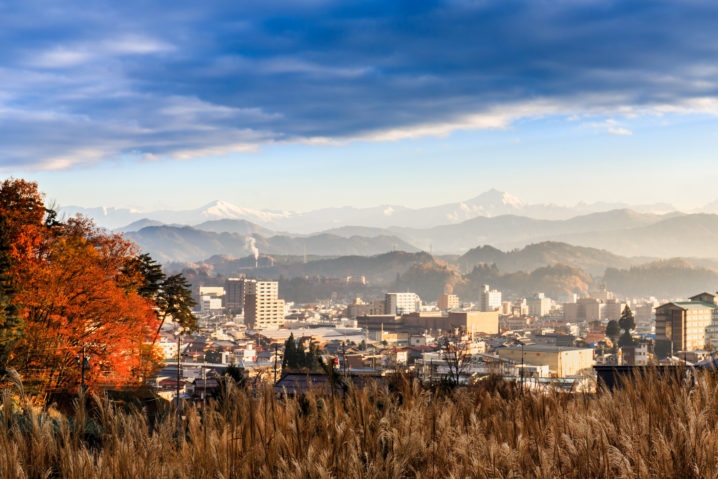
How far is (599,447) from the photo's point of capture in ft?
10.1

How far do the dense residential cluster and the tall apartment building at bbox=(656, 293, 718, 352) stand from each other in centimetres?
9

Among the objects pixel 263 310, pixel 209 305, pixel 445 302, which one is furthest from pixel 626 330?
pixel 209 305

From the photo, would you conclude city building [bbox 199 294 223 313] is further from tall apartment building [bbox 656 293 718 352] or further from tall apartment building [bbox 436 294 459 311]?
tall apartment building [bbox 656 293 718 352]

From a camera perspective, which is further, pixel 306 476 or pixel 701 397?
pixel 701 397

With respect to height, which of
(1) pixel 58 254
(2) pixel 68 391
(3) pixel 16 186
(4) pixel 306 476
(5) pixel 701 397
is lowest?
(2) pixel 68 391

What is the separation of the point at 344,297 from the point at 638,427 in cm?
16609

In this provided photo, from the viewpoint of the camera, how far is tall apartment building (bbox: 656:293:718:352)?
5934 centimetres

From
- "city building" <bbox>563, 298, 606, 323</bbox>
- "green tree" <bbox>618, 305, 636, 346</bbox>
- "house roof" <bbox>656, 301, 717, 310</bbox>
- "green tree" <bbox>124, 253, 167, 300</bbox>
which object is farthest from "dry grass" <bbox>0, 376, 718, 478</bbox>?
"city building" <bbox>563, 298, 606, 323</bbox>

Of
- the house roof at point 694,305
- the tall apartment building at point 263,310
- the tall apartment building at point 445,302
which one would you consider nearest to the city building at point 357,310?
the tall apartment building at point 263,310

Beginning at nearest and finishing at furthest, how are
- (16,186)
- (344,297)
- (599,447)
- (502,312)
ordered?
(599,447), (16,186), (502,312), (344,297)

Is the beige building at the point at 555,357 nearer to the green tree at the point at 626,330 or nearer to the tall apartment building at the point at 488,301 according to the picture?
the green tree at the point at 626,330

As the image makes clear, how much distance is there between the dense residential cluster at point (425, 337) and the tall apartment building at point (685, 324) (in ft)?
0.29

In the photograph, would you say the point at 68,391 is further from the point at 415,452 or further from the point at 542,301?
the point at 542,301

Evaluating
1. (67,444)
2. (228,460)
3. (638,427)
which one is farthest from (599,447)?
(67,444)
